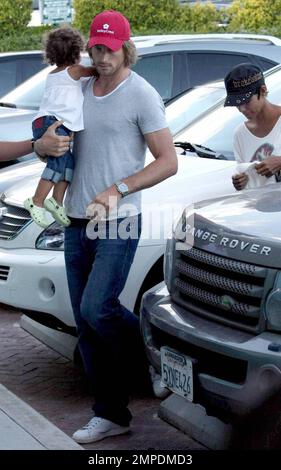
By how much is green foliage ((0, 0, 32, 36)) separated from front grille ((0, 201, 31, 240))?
15.1 m

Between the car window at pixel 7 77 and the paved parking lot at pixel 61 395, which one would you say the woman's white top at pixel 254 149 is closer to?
the paved parking lot at pixel 61 395

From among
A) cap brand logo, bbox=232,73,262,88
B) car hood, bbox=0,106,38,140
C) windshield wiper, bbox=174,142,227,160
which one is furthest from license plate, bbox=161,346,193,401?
car hood, bbox=0,106,38,140

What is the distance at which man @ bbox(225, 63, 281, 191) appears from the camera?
5543 millimetres

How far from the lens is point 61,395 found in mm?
5969

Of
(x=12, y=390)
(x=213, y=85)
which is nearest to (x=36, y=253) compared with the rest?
(x=12, y=390)

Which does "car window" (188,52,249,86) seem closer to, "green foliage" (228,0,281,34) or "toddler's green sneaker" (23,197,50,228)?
"toddler's green sneaker" (23,197,50,228)

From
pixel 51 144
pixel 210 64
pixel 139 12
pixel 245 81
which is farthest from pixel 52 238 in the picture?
pixel 139 12

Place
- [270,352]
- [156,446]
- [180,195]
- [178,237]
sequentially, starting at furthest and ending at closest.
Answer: [180,195], [156,446], [178,237], [270,352]

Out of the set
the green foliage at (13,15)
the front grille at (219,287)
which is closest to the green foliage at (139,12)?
the green foliage at (13,15)

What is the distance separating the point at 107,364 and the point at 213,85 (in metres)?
3.51

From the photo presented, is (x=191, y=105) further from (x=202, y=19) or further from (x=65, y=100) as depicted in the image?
(x=202, y=19)

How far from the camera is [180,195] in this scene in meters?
5.88

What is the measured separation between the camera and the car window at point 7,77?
41.5 ft
